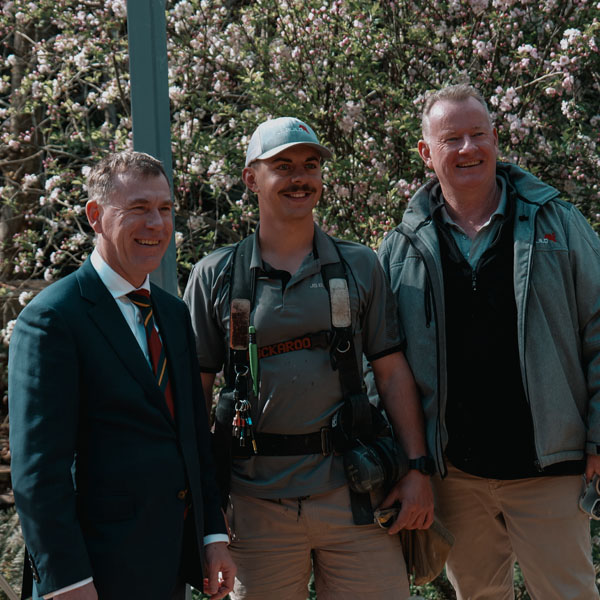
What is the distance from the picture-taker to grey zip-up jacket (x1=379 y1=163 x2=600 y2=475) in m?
2.85

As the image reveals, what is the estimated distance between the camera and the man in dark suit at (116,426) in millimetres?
2086

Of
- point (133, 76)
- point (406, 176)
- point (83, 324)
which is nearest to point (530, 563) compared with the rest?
point (83, 324)

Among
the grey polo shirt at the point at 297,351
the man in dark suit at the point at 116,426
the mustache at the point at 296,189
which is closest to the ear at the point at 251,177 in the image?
the mustache at the point at 296,189

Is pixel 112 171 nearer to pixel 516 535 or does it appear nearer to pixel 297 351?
pixel 297 351

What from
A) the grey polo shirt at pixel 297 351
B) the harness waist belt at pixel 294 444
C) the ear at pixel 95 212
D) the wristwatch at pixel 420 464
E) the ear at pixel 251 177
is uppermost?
the ear at pixel 251 177

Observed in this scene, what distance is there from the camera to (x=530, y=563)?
301 centimetres

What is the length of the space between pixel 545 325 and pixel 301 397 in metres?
0.93

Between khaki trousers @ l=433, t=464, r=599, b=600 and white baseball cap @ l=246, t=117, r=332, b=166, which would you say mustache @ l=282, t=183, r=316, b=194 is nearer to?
white baseball cap @ l=246, t=117, r=332, b=166

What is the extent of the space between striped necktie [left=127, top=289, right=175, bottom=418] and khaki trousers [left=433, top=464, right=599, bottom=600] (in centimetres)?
128

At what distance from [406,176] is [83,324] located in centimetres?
332

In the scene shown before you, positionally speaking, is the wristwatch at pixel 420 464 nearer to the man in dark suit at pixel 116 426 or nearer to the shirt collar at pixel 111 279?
the man in dark suit at pixel 116 426

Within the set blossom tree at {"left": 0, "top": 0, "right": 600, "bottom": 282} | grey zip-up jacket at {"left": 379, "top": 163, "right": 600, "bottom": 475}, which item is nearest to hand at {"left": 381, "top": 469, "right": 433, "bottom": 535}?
grey zip-up jacket at {"left": 379, "top": 163, "right": 600, "bottom": 475}

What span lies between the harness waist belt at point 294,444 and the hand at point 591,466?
3.15ft

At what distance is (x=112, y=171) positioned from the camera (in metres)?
2.39
